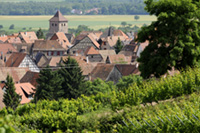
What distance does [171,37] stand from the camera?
28.8 metres

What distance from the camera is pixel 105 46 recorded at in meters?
126

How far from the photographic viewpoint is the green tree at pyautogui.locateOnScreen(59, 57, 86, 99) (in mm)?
51312

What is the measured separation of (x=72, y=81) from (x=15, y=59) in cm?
Result: 3492

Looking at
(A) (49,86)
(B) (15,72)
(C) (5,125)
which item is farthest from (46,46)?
(C) (5,125)

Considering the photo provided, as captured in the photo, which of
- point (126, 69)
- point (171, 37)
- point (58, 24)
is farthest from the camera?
point (58, 24)

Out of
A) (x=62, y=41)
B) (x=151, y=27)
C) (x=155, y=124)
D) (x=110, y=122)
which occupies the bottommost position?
(x=62, y=41)

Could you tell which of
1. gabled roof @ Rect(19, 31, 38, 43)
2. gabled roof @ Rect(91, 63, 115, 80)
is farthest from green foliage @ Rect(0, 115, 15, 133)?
gabled roof @ Rect(19, 31, 38, 43)

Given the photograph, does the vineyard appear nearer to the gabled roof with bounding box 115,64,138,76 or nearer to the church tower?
the gabled roof with bounding box 115,64,138,76

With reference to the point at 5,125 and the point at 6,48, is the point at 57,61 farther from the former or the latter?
the point at 5,125

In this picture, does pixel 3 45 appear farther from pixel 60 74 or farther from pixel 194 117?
pixel 194 117

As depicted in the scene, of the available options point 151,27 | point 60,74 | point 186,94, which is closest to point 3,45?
point 60,74

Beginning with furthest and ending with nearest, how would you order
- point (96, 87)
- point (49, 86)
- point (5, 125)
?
point (96, 87)
point (49, 86)
point (5, 125)

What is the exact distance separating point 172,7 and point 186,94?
8916 millimetres

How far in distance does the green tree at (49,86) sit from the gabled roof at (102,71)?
9000 millimetres
